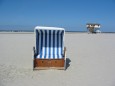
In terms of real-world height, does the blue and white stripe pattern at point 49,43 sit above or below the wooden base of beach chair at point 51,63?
above

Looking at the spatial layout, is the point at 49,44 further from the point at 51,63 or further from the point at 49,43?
the point at 51,63

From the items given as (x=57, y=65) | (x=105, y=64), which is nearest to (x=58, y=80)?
(x=57, y=65)

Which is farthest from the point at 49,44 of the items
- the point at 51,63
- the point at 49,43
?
the point at 51,63

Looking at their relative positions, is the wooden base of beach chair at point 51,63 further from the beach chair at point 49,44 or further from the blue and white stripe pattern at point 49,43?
the blue and white stripe pattern at point 49,43

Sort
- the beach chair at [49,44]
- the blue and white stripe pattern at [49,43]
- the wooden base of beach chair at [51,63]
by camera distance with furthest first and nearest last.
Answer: the blue and white stripe pattern at [49,43] → the beach chair at [49,44] → the wooden base of beach chair at [51,63]

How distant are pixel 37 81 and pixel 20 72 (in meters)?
1.21

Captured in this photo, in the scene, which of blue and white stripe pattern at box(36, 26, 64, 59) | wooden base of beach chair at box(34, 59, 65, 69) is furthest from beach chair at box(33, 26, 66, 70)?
wooden base of beach chair at box(34, 59, 65, 69)

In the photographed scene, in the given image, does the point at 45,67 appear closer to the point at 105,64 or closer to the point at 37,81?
the point at 37,81

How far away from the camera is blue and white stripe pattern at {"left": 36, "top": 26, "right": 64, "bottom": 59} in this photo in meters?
8.17

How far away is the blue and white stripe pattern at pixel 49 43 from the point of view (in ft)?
26.8

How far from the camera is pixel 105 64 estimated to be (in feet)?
28.2

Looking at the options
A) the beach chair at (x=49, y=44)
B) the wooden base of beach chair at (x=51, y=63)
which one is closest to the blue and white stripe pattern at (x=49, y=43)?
the beach chair at (x=49, y=44)

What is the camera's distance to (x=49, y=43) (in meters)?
8.28

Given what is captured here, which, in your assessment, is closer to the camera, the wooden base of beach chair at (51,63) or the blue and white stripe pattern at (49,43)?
the wooden base of beach chair at (51,63)
